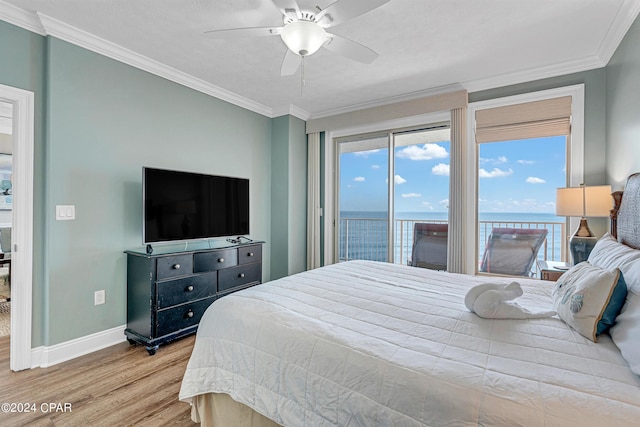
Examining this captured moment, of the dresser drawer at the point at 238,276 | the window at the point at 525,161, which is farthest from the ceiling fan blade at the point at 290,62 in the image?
the window at the point at 525,161

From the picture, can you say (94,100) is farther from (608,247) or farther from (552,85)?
(552,85)

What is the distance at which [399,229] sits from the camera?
4.91 meters

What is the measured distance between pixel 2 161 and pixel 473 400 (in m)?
6.89

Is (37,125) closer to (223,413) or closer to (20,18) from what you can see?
(20,18)

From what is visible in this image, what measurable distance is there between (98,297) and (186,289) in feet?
2.38

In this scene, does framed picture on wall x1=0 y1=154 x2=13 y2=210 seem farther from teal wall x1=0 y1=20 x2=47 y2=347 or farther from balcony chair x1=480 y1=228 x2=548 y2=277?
balcony chair x1=480 y1=228 x2=548 y2=277

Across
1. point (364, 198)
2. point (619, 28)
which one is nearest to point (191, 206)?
point (364, 198)

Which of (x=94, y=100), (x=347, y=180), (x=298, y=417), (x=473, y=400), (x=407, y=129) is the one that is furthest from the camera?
(x=347, y=180)

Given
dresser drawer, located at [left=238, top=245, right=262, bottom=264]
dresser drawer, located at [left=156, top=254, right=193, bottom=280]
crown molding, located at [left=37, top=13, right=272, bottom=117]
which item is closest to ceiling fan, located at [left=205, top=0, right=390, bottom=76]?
crown molding, located at [left=37, top=13, right=272, bottom=117]

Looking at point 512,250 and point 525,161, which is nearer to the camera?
point 525,161

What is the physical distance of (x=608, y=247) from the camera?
1.79 meters

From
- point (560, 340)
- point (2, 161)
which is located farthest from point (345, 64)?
point (2, 161)

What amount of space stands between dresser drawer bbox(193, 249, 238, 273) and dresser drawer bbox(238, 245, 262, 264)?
76 millimetres

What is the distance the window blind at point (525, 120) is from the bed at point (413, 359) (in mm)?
1415
